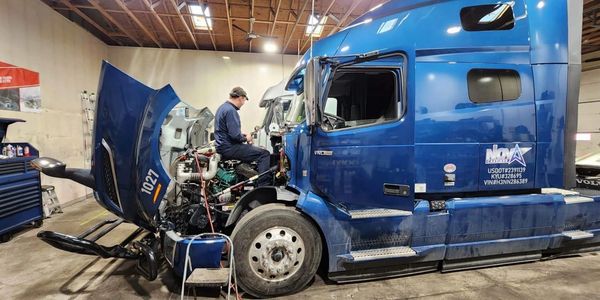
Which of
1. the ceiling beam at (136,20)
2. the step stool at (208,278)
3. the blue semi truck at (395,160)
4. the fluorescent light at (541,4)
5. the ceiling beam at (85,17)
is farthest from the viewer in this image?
the ceiling beam at (85,17)

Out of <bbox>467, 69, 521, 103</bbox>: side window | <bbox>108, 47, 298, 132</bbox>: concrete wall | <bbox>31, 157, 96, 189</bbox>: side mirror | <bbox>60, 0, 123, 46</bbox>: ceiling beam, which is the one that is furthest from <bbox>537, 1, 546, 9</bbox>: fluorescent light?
<bbox>108, 47, 298, 132</bbox>: concrete wall

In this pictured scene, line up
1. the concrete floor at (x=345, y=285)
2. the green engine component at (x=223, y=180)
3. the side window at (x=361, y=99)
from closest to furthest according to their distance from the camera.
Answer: the concrete floor at (x=345, y=285) < the side window at (x=361, y=99) < the green engine component at (x=223, y=180)

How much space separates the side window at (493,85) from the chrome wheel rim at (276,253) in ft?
7.49

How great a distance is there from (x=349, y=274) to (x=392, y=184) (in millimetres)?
1009

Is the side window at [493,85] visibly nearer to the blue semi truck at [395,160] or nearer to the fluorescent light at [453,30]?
the blue semi truck at [395,160]

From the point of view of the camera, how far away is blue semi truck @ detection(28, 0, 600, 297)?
2877 mm

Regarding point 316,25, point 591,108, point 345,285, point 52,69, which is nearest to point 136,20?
point 52,69

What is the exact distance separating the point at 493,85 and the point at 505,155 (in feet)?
2.39

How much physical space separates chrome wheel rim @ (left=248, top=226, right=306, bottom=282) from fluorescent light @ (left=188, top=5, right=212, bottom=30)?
19.2 feet

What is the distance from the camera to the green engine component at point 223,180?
12.6 ft

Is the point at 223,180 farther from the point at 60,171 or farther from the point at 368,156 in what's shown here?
the point at 368,156

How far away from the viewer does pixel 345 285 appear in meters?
3.18

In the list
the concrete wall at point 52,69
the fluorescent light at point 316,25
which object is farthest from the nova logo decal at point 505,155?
the concrete wall at point 52,69

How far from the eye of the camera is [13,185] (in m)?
4.61
